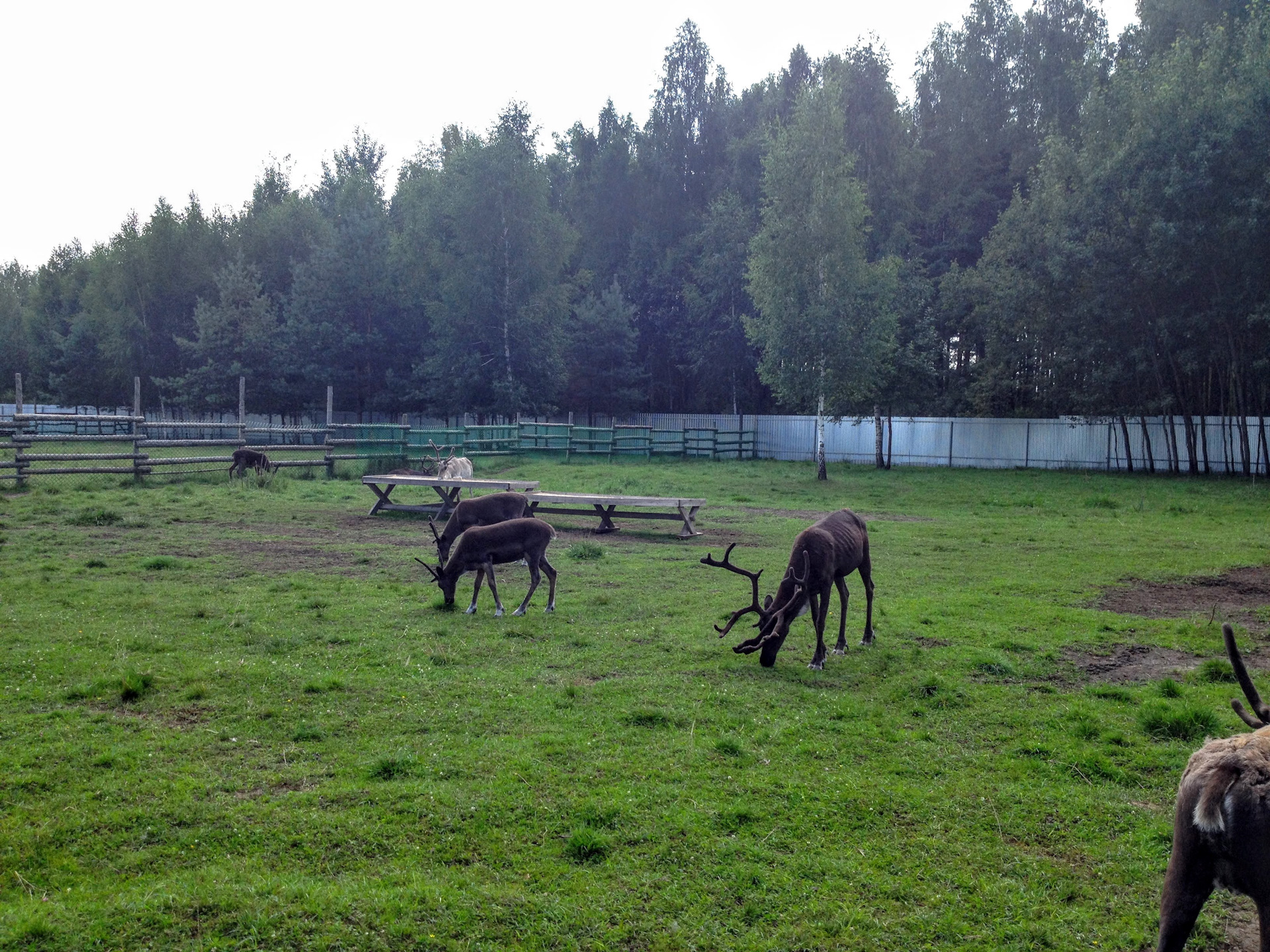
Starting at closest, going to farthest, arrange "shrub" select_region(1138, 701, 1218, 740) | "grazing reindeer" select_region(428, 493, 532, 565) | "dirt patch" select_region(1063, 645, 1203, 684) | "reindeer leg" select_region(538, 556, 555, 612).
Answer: "shrub" select_region(1138, 701, 1218, 740), "dirt patch" select_region(1063, 645, 1203, 684), "reindeer leg" select_region(538, 556, 555, 612), "grazing reindeer" select_region(428, 493, 532, 565)

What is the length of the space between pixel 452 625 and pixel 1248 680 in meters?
7.73


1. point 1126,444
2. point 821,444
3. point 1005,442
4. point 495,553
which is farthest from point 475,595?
point 1005,442

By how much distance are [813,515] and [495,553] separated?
1095cm

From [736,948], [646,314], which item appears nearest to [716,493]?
[736,948]

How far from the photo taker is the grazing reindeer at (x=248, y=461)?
2598 cm

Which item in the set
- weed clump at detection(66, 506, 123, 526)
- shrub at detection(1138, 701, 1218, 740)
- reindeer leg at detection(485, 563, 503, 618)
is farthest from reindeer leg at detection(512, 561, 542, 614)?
weed clump at detection(66, 506, 123, 526)

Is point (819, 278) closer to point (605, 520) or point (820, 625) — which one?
point (605, 520)

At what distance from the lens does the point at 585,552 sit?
14.6 meters

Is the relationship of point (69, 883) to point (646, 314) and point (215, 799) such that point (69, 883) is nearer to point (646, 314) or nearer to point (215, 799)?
point (215, 799)

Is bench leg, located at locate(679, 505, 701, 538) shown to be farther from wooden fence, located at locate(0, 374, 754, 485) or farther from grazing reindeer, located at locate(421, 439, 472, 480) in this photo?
wooden fence, located at locate(0, 374, 754, 485)

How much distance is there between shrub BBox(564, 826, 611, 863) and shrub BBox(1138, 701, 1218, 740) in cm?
420

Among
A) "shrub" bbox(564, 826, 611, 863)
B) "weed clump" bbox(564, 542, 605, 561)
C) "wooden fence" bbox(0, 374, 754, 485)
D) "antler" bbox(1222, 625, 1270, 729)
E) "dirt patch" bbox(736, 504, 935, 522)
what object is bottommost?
"shrub" bbox(564, 826, 611, 863)

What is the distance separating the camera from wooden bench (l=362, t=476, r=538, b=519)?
1811 centimetres

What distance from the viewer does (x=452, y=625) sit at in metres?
9.98
